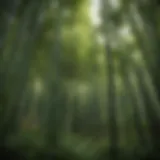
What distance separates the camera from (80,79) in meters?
3.29

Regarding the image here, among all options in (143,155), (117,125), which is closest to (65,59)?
(117,125)

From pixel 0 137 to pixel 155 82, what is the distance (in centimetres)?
125

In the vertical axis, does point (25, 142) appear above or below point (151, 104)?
below

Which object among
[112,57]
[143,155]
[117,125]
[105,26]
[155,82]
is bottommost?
[143,155]

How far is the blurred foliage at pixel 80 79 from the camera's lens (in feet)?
10.2

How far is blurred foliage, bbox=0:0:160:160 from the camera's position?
310cm

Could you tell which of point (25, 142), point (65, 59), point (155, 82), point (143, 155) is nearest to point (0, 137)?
point (25, 142)

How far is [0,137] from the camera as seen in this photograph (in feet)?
10.1

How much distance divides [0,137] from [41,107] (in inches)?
14.6

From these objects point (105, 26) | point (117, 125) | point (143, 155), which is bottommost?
point (143, 155)

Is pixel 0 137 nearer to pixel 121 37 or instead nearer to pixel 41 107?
pixel 41 107

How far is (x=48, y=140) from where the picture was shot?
3090mm

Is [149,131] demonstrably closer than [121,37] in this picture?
Yes

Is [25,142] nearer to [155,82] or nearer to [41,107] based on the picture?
[41,107]
